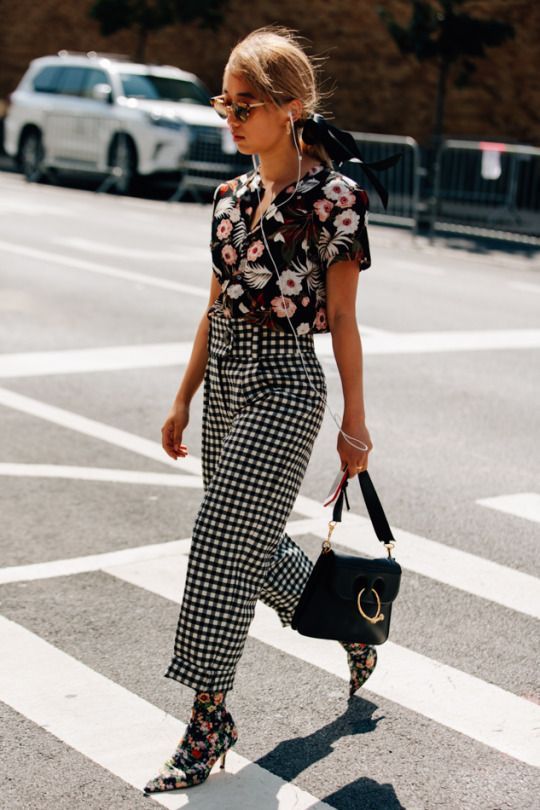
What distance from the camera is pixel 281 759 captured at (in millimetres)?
3639

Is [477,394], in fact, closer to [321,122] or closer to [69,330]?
[69,330]

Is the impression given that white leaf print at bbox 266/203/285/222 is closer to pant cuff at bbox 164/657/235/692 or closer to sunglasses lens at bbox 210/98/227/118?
sunglasses lens at bbox 210/98/227/118

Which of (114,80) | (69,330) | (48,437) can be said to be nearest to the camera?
(48,437)

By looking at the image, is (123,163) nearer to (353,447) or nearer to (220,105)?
(220,105)

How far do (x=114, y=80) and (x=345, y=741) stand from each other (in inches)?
782

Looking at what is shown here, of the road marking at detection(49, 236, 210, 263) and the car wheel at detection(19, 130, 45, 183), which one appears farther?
the car wheel at detection(19, 130, 45, 183)

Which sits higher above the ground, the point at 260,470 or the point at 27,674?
the point at 260,470

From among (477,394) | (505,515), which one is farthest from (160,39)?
(505,515)

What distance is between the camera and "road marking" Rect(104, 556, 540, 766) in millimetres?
3820

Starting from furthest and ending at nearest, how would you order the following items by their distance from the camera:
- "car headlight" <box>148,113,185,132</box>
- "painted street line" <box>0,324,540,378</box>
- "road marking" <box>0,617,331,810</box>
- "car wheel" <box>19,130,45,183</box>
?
"car wheel" <box>19,130,45,183</box>
"car headlight" <box>148,113,185,132</box>
"painted street line" <box>0,324,540,378</box>
"road marking" <box>0,617,331,810</box>

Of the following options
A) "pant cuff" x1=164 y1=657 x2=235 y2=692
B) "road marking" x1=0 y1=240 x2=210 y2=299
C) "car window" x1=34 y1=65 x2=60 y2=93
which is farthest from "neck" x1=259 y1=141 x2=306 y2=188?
"car window" x1=34 y1=65 x2=60 y2=93

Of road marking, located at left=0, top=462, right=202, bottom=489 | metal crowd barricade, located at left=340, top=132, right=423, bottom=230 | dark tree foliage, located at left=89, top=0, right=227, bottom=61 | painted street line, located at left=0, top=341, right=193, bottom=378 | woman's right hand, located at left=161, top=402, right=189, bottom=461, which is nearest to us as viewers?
woman's right hand, located at left=161, top=402, right=189, bottom=461

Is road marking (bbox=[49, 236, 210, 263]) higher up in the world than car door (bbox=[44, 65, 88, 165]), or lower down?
lower down

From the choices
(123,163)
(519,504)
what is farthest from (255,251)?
(123,163)
